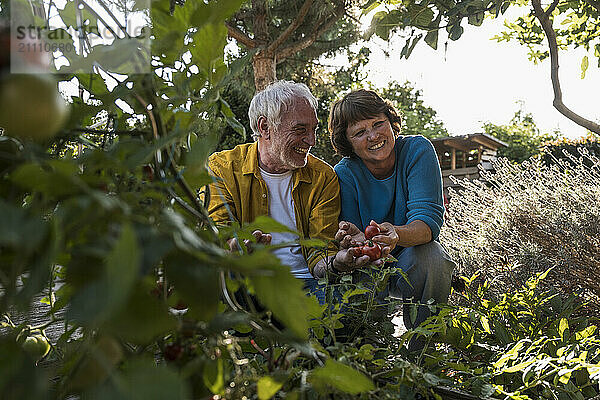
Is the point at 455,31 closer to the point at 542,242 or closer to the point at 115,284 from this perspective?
the point at 542,242

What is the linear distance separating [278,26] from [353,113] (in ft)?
23.4

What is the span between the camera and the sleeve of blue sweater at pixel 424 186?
1.97 meters

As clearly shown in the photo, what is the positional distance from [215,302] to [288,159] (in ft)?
5.74

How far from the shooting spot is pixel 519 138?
21.2 meters

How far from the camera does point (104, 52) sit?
1.05ft

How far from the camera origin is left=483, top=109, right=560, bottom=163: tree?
60.5ft

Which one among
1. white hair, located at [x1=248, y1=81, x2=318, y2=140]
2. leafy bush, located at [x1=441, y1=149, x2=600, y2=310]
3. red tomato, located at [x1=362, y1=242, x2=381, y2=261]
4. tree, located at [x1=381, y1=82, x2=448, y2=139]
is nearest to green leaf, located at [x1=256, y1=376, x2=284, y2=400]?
red tomato, located at [x1=362, y1=242, x2=381, y2=261]

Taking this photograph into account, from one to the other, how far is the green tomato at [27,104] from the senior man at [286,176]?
1.69 metres

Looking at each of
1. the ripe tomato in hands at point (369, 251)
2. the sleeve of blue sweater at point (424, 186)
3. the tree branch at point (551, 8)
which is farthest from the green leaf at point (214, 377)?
the tree branch at point (551, 8)

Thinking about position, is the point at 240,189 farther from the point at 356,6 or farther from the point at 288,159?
the point at 356,6

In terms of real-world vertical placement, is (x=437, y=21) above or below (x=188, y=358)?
above

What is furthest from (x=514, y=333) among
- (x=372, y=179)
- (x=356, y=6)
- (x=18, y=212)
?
(x=356, y=6)

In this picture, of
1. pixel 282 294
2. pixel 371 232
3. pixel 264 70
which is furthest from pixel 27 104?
pixel 264 70

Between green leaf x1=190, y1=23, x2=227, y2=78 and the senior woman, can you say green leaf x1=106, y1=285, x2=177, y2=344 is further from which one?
the senior woman
